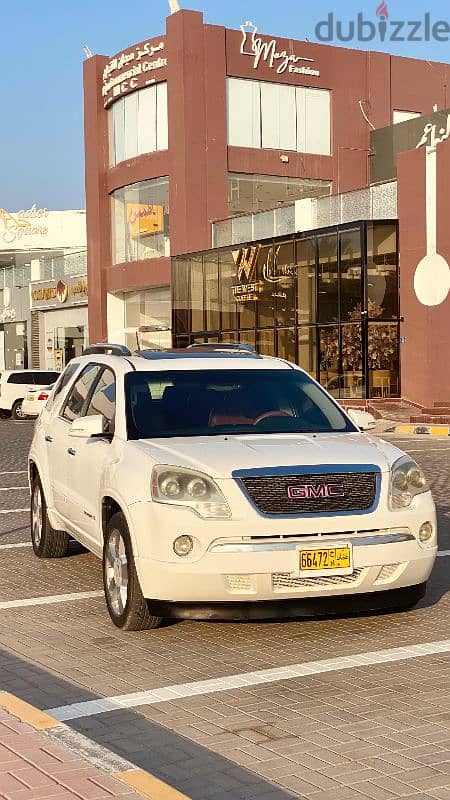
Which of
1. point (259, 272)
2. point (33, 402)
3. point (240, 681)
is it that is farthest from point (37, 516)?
point (259, 272)

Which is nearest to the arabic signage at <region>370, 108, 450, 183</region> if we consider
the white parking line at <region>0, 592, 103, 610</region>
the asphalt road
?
the white parking line at <region>0, 592, 103, 610</region>

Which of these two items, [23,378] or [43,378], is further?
[43,378]

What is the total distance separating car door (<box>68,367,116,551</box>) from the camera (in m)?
8.18

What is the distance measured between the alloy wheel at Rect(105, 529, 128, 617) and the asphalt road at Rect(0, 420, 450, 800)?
0.18 m

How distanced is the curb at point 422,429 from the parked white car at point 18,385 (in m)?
13.8

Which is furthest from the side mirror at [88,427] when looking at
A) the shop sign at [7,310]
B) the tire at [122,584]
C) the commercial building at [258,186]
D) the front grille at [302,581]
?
the shop sign at [7,310]

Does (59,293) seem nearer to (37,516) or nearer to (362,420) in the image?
(37,516)

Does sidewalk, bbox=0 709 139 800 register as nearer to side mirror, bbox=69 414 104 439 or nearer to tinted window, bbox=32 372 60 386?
side mirror, bbox=69 414 104 439

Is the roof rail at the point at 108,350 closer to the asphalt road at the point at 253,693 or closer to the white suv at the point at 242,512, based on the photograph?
the white suv at the point at 242,512

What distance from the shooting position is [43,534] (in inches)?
408

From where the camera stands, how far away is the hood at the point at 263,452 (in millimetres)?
7168

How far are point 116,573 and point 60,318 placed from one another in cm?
5457

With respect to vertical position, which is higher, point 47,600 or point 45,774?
point 45,774

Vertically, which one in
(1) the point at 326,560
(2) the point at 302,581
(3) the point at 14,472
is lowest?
(3) the point at 14,472
